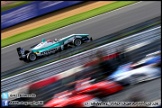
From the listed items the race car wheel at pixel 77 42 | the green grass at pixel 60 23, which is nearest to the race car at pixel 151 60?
the race car wheel at pixel 77 42

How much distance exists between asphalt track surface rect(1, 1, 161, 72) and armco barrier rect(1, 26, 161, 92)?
10.9 ft

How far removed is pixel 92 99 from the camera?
683 centimetres

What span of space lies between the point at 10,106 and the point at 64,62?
2292mm

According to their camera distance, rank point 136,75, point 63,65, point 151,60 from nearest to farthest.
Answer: point 136,75, point 151,60, point 63,65

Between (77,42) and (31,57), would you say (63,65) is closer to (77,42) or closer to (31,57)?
(77,42)

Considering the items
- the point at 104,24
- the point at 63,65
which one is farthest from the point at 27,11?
the point at 63,65

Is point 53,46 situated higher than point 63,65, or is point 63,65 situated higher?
point 53,46

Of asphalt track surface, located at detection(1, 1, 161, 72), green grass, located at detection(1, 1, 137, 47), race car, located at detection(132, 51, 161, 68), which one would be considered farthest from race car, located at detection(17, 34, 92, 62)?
race car, located at detection(132, 51, 161, 68)

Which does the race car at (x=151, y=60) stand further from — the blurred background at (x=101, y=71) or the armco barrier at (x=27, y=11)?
the armco barrier at (x=27, y=11)

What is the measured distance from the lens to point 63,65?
8.78 meters

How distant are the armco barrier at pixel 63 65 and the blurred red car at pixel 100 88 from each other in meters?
1.44

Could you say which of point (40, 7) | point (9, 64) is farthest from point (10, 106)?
point (40, 7)

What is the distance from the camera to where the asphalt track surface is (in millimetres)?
13000

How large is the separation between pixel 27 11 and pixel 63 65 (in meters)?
8.34
